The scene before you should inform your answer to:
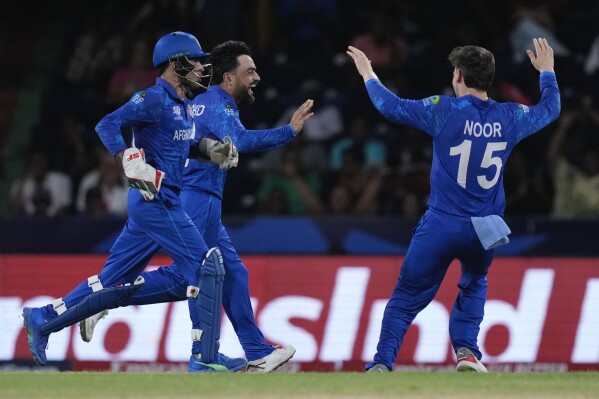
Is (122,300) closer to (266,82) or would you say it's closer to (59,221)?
(59,221)

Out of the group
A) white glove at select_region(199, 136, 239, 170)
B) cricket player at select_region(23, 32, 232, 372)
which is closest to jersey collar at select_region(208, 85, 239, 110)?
cricket player at select_region(23, 32, 232, 372)

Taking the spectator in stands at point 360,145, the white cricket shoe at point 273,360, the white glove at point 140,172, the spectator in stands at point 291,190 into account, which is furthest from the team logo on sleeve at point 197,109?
the spectator in stands at point 360,145

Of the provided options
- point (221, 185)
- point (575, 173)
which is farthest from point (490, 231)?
point (575, 173)

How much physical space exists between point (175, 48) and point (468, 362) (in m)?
3.08

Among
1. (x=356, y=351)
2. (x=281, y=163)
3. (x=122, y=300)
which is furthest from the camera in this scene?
(x=281, y=163)

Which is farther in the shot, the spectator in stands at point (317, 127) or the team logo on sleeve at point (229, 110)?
the spectator in stands at point (317, 127)

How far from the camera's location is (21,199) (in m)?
15.8

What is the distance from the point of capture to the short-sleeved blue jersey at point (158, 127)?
9492mm

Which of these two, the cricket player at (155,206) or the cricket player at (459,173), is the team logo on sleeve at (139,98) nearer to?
the cricket player at (155,206)

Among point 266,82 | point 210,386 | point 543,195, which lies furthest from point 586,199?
point 210,386

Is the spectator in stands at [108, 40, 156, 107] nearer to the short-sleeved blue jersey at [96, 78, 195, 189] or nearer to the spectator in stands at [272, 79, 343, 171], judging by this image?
the spectator in stands at [272, 79, 343, 171]

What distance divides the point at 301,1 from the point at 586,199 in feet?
16.3

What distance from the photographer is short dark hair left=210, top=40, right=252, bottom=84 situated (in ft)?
34.5

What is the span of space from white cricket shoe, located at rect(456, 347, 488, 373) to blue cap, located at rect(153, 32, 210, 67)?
2.87 metres
